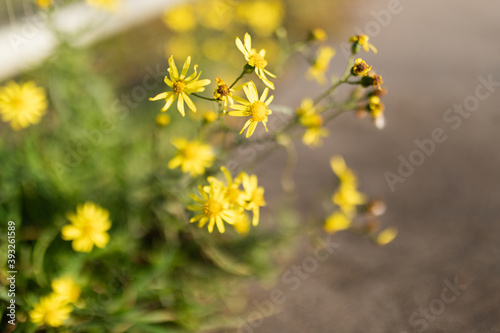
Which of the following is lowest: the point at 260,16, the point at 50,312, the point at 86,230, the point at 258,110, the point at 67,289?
the point at 50,312

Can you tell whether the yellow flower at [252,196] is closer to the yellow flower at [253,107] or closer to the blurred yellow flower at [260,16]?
the yellow flower at [253,107]

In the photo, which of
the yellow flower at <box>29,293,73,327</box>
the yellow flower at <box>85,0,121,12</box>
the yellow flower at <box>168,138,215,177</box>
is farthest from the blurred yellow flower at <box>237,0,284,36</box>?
the yellow flower at <box>29,293,73,327</box>

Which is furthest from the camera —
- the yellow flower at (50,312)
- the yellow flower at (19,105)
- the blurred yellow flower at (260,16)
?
the blurred yellow flower at (260,16)

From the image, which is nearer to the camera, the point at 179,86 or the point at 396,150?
the point at 179,86

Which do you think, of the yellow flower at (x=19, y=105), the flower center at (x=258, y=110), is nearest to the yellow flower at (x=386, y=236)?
the flower center at (x=258, y=110)

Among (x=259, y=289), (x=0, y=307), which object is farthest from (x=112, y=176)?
(x=259, y=289)

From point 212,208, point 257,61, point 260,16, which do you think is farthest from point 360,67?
point 260,16

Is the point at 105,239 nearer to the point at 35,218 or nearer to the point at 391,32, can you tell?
the point at 35,218

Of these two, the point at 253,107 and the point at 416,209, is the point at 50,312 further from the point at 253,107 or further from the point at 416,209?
the point at 416,209
